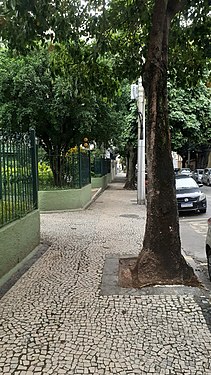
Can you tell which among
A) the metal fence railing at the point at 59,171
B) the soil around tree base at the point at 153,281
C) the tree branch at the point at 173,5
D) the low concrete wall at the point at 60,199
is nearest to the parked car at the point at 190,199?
the low concrete wall at the point at 60,199

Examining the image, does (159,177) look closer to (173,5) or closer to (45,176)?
(173,5)

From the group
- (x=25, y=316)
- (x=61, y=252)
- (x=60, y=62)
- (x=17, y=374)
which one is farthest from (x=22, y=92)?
(x=17, y=374)

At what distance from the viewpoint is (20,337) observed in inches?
140

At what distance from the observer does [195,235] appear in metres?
9.41

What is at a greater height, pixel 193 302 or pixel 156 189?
pixel 156 189

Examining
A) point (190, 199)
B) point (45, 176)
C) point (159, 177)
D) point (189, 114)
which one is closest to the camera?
point (159, 177)

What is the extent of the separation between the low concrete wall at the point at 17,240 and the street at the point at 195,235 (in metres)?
3.15

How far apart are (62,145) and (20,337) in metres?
12.5

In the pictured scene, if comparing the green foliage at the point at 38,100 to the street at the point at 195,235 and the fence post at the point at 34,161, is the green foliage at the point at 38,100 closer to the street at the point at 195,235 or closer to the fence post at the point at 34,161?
the fence post at the point at 34,161

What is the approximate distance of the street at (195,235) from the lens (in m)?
7.28

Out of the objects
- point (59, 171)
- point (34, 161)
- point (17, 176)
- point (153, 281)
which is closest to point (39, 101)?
point (59, 171)

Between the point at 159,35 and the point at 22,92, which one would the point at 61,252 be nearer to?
the point at 159,35

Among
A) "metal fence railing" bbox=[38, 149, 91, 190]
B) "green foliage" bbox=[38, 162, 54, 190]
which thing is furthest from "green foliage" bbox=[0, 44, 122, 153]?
"green foliage" bbox=[38, 162, 54, 190]

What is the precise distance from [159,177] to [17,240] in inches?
104
